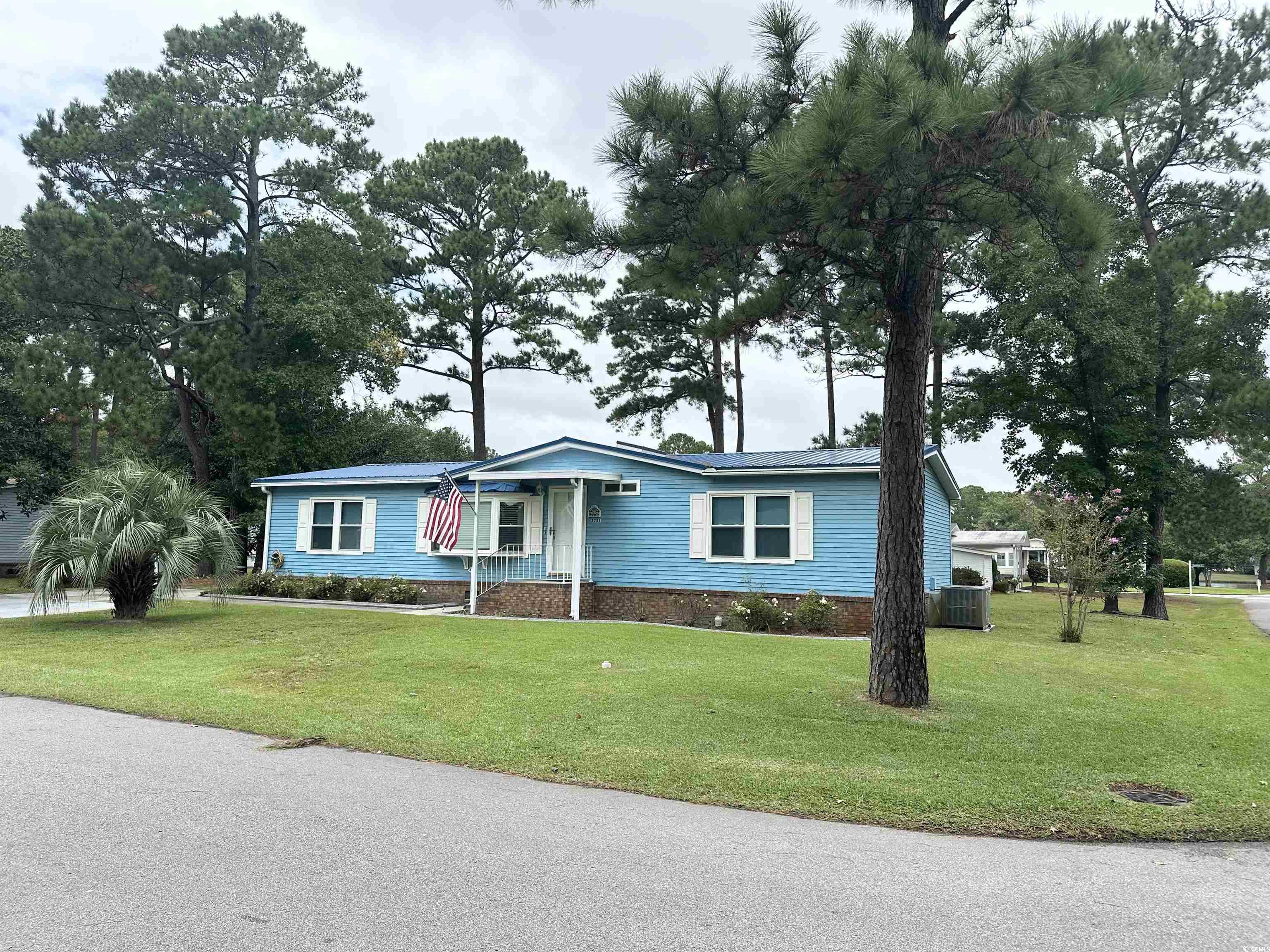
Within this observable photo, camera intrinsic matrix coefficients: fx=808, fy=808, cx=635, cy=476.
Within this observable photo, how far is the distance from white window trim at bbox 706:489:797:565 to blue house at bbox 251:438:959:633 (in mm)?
23

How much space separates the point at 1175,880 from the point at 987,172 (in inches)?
195

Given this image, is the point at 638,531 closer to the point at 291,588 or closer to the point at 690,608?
the point at 690,608

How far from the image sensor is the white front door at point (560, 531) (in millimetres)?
16812

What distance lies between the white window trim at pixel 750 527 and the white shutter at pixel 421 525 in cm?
651

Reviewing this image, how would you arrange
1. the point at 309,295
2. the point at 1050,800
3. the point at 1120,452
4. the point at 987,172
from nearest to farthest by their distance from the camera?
the point at 1050,800 → the point at 987,172 → the point at 1120,452 → the point at 309,295

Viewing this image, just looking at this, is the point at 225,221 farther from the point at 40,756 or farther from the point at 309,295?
the point at 40,756

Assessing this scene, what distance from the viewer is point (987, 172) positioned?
629cm

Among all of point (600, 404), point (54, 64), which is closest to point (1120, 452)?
point (600, 404)

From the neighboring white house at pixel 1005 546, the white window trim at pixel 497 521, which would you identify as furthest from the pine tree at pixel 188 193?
the neighboring white house at pixel 1005 546

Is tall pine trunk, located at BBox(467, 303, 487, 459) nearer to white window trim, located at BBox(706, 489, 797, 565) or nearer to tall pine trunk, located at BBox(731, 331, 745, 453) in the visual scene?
tall pine trunk, located at BBox(731, 331, 745, 453)

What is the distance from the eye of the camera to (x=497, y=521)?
56.9ft

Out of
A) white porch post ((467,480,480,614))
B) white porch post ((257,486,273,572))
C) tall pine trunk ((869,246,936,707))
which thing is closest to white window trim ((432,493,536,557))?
white porch post ((467,480,480,614))

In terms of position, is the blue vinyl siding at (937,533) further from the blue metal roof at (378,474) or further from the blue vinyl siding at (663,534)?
the blue metal roof at (378,474)

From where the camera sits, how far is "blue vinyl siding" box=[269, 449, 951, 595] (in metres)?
14.6
